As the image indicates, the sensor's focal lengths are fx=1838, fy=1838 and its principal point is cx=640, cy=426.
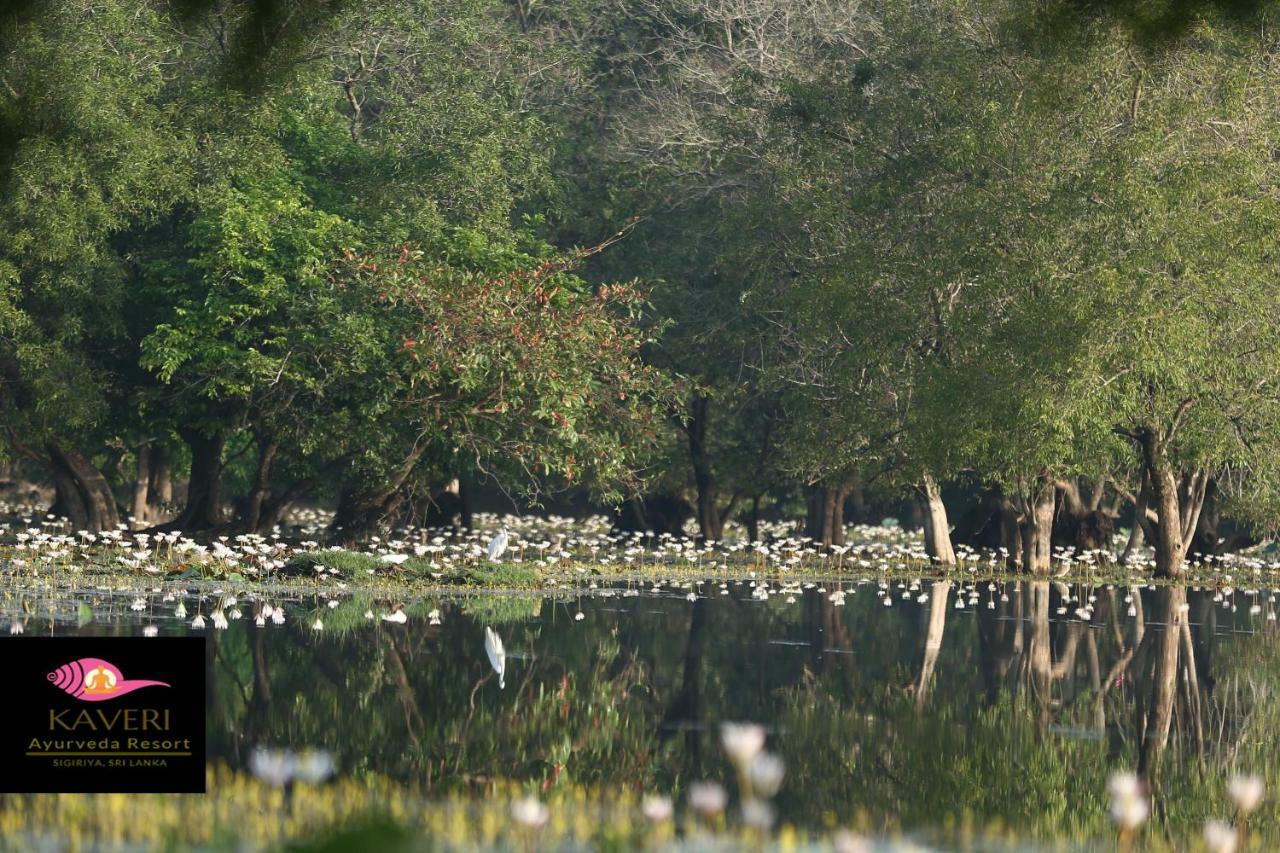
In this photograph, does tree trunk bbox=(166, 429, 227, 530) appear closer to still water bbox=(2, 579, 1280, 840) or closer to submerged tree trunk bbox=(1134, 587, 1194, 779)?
still water bbox=(2, 579, 1280, 840)

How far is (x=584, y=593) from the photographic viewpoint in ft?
89.9

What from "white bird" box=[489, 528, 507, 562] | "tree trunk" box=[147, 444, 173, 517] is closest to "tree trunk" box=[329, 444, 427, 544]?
"white bird" box=[489, 528, 507, 562]

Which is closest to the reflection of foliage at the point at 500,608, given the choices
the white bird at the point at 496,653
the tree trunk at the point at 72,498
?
the white bird at the point at 496,653

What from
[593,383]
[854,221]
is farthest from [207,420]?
[854,221]

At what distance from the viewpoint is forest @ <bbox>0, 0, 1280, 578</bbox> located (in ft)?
100

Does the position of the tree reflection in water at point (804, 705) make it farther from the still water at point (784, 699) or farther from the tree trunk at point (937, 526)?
the tree trunk at point (937, 526)

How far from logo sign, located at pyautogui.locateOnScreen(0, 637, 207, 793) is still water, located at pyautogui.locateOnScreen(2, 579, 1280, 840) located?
1588mm

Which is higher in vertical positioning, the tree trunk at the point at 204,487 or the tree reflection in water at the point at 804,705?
the tree trunk at the point at 204,487

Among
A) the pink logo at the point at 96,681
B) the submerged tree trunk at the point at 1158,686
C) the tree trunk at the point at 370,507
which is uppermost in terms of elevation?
the tree trunk at the point at 370,507

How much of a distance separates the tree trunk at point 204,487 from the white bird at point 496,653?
49.9ft

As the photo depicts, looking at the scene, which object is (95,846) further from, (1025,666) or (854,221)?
(854,221)

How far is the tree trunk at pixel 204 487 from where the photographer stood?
3466cm

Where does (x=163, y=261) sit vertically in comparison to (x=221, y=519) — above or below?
above

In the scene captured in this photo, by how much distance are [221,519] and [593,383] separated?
7620 mm
